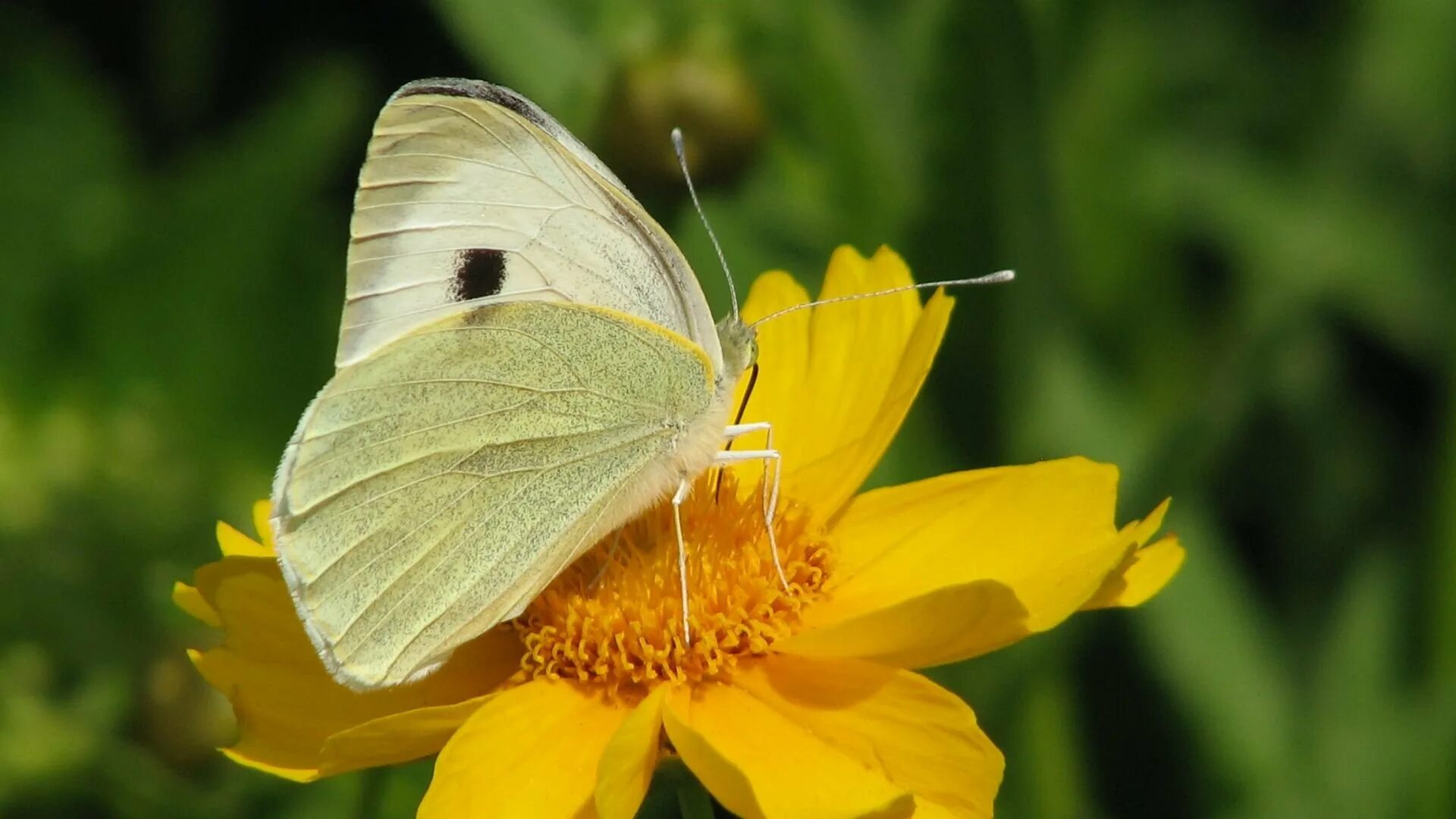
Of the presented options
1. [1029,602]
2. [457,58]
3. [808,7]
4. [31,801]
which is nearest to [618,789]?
[1029,602]

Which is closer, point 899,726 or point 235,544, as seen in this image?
point 899,726

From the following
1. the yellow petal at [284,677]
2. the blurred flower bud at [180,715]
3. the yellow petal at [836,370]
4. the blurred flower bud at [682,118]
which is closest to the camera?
the yellow petal at [284,677]

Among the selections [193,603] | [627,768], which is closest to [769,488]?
[627,768]

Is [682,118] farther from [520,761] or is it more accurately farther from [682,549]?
[520,761]

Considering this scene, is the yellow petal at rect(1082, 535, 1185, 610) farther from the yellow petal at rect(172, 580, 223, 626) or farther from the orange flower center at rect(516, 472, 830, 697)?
the yellow petal at rect(172, 580, 223, 626)

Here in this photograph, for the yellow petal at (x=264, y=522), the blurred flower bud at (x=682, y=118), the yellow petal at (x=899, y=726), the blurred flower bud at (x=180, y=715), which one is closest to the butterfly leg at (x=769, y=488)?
the yellow petal at (x=899, y=726)

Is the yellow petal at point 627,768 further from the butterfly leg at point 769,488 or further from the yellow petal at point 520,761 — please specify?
the butterfly leg at point 769,488

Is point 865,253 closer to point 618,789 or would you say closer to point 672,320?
point 672,320
